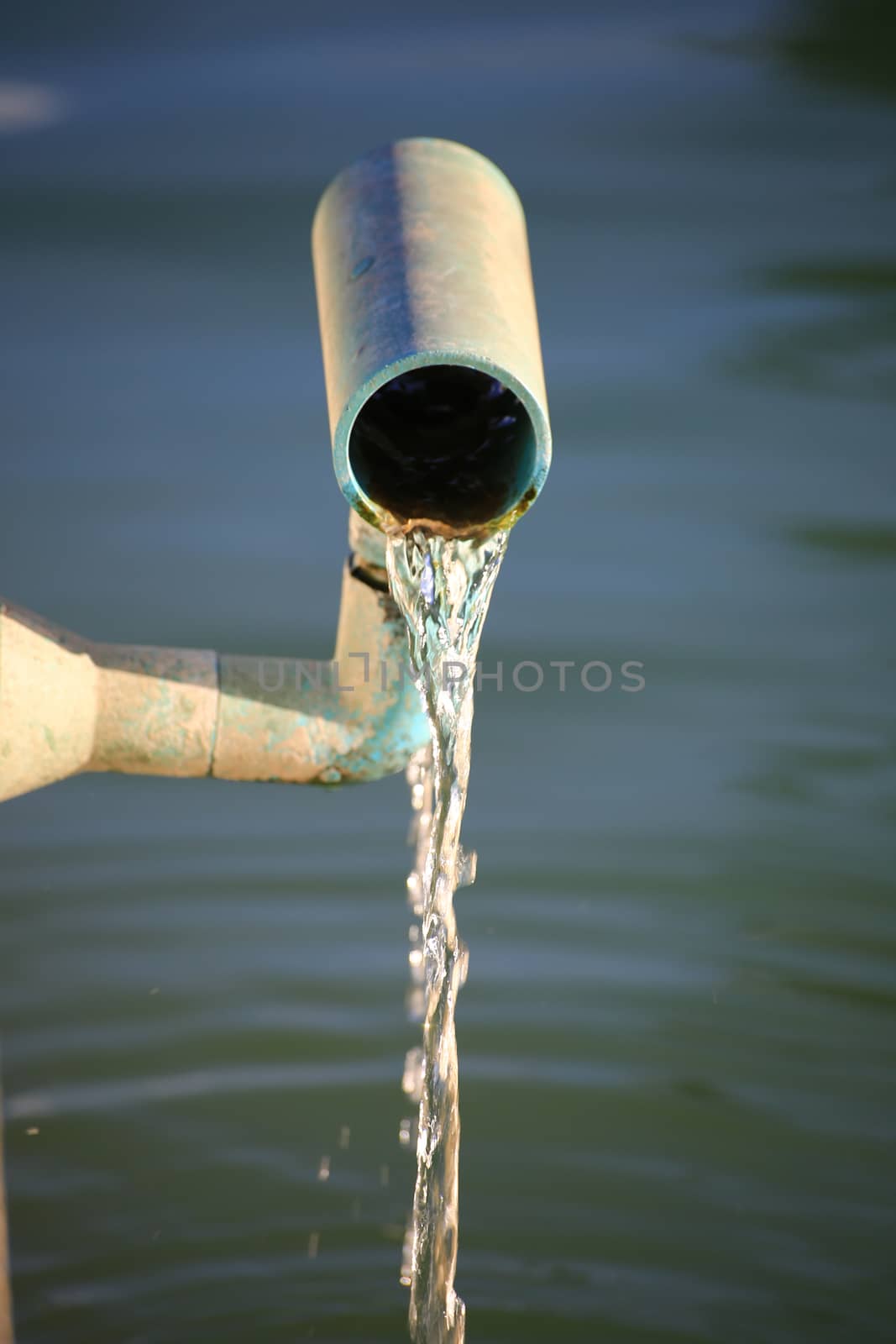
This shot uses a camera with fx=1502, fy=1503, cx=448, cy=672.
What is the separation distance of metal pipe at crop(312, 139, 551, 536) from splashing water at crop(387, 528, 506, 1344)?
4 cm

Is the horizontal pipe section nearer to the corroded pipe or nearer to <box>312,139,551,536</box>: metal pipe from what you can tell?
the corroded pipe

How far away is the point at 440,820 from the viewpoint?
1.30 meters

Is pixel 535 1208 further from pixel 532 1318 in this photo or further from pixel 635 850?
pixel 635 850

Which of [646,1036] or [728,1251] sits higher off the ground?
[646,1036]

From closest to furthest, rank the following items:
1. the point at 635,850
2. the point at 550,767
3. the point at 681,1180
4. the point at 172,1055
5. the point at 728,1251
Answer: the point at 728,1251 < the point at 681,1180 < the point at 172,1055 < the point at 635,850 < the point at 550,767

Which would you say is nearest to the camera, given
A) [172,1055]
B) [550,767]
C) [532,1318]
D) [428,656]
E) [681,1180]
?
[428,656]

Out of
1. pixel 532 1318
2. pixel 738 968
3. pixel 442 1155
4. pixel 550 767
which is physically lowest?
pixel 532 1318

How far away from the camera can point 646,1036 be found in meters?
1.91

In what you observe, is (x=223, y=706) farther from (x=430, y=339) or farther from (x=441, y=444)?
(x=430, y=339)

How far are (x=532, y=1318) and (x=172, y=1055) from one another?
2.16 feet

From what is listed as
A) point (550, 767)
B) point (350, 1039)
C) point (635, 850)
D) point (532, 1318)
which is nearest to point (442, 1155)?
point (532, 1318)

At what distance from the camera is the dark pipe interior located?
1057 mm

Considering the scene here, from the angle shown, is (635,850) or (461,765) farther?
(635,850)

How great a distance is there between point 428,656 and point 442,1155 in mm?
512
